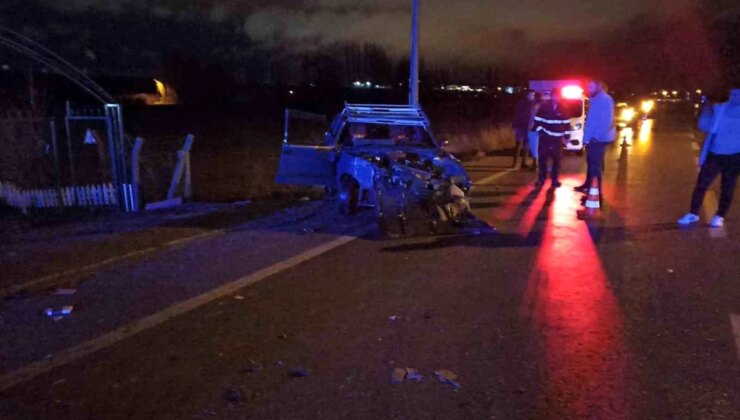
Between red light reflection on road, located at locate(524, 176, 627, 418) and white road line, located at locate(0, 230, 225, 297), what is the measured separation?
170 inches

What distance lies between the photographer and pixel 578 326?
5.72 m

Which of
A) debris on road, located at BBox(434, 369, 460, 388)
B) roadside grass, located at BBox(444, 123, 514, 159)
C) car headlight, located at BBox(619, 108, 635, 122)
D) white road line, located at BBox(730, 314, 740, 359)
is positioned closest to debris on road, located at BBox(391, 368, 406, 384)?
debris on road, located at BBox(434, 369, 460, 388)

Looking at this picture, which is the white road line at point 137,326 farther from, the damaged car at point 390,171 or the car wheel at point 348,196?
the car wheel at point 348,196

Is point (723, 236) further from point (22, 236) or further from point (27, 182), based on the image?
point (27, 182)

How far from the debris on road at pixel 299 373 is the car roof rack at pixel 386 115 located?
716 centimetres

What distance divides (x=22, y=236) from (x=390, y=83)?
79.3m

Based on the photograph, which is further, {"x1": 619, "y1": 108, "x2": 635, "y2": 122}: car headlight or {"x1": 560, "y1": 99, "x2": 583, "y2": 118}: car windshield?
{"x1": 619, "y1": 108, "x2": 635, "y2": 122}: car headlight

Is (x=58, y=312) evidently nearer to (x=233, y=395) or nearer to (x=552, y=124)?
(x=233, y=395)

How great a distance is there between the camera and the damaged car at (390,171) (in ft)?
31.0

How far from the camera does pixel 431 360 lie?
5016 mm

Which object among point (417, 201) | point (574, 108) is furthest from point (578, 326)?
point (574, 108)

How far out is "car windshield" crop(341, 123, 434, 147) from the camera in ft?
37.7

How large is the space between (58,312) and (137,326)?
898 mm

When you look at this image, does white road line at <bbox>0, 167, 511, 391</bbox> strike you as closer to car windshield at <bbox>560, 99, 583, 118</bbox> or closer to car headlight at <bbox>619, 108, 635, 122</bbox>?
car windshield at <bbox>560, 99, 583, 118</bbox>
